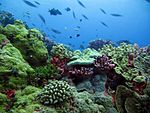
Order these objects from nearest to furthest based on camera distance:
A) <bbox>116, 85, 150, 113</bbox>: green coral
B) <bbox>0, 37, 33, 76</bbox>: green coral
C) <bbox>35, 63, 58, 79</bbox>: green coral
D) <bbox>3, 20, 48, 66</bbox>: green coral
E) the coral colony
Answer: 1. <bbox>116, 85, 150, 113</bbox>: green coral
2. the coral colony
3. <bbox>0, 37, 33, 76</bbox>: green coral
4. <bbox>35, 63, 58, 79</bbox>: green coral
5. <bbox>3, 20, 48, 66</bbox>: green coral

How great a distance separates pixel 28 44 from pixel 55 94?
3.37m

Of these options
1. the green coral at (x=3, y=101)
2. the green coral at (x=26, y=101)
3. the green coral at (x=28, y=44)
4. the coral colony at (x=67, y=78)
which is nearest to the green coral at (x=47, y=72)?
the coral colony at (x=67, y=78)

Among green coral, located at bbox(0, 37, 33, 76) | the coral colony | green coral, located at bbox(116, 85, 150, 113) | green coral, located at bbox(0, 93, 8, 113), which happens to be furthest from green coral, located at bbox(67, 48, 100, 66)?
green coral, located at bbox(116, 85, 150, 113)

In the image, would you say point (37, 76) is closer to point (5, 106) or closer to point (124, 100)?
point (5, 106)

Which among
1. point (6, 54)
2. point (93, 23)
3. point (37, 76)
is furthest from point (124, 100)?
point (93, 23)

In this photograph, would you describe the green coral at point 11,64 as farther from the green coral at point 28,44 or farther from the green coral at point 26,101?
the green coral at point 28,44

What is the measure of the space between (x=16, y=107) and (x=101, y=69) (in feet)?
10.8

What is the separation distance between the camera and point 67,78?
826 centimetres

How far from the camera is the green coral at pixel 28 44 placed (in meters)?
8.76

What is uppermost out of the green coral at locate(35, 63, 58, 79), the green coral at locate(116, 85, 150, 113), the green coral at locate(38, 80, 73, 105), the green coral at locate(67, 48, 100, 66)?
the green coral at locate(67, 48, 100, 66)

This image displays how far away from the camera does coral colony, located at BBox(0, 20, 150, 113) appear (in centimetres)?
584

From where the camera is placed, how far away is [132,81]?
852 cm

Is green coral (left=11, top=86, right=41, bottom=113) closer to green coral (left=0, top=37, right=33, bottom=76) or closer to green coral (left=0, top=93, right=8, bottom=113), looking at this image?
green coral (left=0, top=93, right=8, bottom=113)

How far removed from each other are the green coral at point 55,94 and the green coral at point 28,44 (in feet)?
9.04
